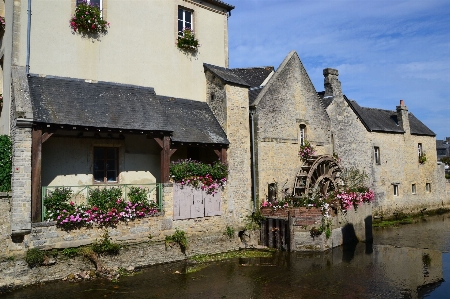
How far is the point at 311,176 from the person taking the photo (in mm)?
14750

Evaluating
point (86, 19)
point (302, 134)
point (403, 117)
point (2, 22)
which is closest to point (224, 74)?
point (302, 134)

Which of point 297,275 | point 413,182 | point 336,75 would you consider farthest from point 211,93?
point 413,182

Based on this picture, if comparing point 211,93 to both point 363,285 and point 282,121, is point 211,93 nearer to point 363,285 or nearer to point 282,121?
point 282,121

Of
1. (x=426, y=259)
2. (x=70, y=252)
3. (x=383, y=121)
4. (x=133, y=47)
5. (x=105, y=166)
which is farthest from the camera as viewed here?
(x=383, y=121)

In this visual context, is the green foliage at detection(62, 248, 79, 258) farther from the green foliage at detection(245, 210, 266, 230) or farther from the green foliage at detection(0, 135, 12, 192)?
the green foliage at detection(245, 210, 266, 230)

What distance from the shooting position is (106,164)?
11312 millimetres

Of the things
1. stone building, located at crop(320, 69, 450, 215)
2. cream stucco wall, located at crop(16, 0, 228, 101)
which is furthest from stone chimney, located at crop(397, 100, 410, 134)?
cream stucco wall, located at crop(16, 0, 228, 101)

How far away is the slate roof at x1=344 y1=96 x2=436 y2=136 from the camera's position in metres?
21.3

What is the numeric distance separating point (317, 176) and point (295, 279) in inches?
279

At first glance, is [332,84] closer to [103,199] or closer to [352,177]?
[352,177]

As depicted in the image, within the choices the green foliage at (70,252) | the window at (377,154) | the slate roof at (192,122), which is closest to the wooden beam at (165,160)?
the slate roof at (192,122)

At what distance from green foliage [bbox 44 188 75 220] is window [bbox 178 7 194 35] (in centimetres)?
699

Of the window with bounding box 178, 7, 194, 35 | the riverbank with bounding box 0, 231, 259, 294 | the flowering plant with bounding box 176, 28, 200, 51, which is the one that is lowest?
the riverbank with bounding box 0, 231, 259, 294

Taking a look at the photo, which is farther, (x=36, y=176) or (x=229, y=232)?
(x=229, y=232)
